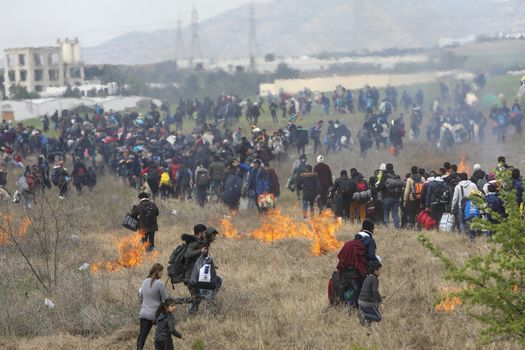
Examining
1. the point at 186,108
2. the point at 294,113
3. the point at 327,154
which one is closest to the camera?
the point at 327,154

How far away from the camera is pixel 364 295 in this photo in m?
12.1

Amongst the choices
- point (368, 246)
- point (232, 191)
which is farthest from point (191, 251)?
point (232, 191)

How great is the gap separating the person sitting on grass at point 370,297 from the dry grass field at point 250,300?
20cm

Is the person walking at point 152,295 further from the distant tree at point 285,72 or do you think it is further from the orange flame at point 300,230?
the distant tree at point 285,72

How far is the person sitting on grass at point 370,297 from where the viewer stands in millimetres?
11969

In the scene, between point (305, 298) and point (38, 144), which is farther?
point (38, 144)

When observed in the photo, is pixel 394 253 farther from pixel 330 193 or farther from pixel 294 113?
pixel 294 113

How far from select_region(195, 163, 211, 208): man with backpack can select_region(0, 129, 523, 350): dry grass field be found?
329cm

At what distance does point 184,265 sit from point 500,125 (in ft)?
79.0

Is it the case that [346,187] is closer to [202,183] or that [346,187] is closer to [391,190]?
[391,190]

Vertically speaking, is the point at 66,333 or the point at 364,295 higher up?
the point at 364,295

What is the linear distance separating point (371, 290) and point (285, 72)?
63728 mm

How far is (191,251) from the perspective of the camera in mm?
13453

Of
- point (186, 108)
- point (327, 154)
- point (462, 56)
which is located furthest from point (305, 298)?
point (462, 56)
